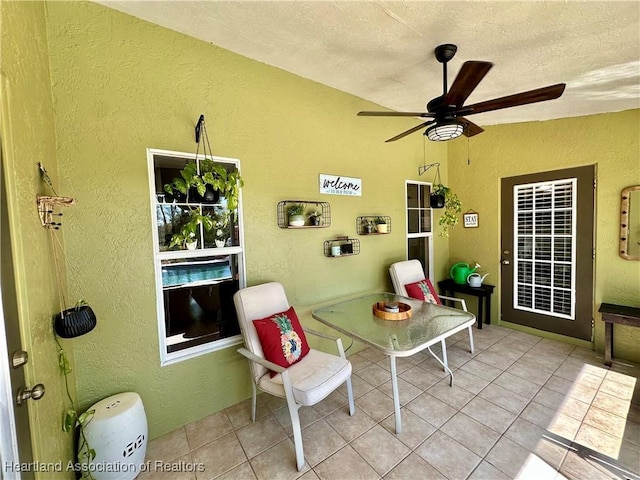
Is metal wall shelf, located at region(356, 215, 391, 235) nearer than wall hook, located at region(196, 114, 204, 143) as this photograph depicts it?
No

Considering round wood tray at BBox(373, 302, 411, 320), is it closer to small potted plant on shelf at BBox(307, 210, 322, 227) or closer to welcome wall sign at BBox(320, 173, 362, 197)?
small potted plant on shelf at BBox(307, 210, 322, 227)

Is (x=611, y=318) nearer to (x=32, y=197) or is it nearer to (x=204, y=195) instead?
(x=204, y=195)

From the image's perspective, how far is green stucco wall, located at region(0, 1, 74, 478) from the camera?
3.47 feet

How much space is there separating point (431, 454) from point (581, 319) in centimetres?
276

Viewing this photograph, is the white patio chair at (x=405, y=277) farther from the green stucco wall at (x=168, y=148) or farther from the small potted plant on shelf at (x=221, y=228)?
the small potted plant on shelf at (x=221, y=228)

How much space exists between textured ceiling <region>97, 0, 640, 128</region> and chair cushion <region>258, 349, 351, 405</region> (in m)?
2.38

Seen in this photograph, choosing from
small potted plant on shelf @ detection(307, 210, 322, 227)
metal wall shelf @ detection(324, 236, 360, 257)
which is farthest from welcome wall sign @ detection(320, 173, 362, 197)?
metal wall shelf @ detection(324, 236, 360, 257)

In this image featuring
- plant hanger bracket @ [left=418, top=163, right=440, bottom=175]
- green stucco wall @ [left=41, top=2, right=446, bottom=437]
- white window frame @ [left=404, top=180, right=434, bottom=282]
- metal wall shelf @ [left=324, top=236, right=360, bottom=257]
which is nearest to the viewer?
green stucco wall @ [left=41, top=2, right=446, bottom=437]

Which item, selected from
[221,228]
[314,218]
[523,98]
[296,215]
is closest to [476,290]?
[314,218]

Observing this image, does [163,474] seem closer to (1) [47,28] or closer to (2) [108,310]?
(2) [108,310]

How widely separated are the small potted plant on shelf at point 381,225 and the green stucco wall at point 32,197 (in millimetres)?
2773

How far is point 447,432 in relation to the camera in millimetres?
1879

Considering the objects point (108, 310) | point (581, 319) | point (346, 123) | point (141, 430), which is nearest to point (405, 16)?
point (346, 123)

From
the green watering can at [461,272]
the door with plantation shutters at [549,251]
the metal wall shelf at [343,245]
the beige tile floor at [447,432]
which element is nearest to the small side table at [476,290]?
the green watering can at [461,272]
